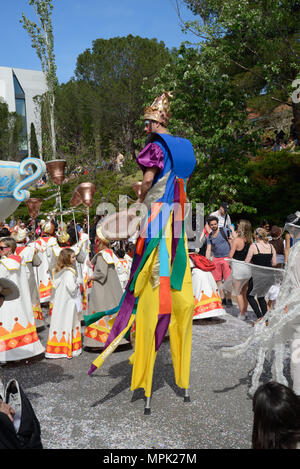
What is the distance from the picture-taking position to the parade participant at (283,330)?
3322 millimetres

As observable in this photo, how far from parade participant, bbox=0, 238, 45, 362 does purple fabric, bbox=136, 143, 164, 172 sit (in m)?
2.32

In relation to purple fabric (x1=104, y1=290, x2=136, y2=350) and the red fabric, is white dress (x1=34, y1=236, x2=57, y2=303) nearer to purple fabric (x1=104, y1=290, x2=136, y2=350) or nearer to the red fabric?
the red fabric

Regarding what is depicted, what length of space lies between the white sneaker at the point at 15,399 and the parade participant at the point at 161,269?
4.24 feet

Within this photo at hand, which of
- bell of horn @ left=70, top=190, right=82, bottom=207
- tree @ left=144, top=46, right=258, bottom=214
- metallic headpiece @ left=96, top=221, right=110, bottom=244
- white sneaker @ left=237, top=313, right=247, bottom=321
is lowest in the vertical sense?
white sneaker @ left=237, top=313, right=247, bottom=321

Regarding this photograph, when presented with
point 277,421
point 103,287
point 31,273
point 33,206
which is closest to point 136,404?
point 103,287

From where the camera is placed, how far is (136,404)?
379 centimetres

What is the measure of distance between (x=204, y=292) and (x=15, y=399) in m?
4.63

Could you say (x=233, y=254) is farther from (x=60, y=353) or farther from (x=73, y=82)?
(x=73, y=82)

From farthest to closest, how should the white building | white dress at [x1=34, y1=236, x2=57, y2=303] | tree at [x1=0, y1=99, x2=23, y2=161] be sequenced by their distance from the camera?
the white building < tree at [x1=0, y1=99, x2=23, y2=161] < white dress at [x1=34, y1=236, x2=57, y2=303]

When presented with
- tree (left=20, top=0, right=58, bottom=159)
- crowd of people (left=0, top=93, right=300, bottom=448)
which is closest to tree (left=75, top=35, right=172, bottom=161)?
tree (left=20, top=0, right=58, bottom=159)

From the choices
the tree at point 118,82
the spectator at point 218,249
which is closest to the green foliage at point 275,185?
the spectator at point 218,249

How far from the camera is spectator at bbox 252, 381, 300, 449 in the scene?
1722mm

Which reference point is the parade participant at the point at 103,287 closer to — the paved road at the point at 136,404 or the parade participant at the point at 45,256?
the paved road at the point at 136,404

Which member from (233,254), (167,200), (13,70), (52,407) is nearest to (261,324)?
(167,200)
